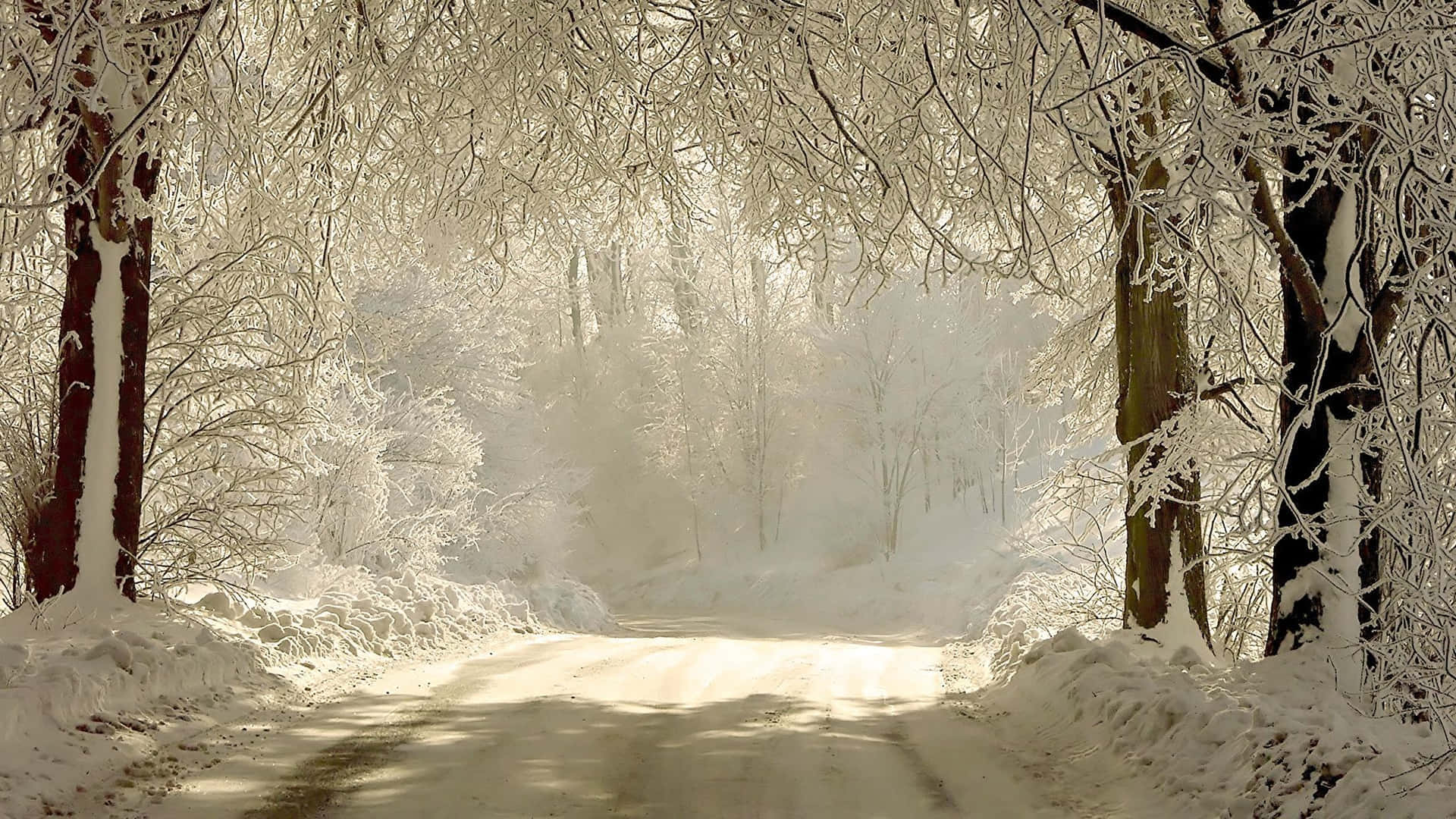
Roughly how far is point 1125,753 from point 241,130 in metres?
6.08

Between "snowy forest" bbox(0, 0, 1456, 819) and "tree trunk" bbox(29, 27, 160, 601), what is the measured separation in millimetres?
30

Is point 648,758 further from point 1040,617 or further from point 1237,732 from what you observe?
point 1040,617

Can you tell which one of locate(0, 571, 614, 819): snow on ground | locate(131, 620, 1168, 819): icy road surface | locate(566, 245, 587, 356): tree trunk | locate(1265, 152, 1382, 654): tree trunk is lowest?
locate(131, 620, 1168, 819): icy road surface

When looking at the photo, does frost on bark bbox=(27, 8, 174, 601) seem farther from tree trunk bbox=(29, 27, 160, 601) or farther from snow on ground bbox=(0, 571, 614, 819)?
snow on ground bbox=(0, 571, 614, 819)

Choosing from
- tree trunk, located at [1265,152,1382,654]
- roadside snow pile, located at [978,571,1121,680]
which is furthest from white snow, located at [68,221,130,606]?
tree trunk, located at [1265,152,1382,654]

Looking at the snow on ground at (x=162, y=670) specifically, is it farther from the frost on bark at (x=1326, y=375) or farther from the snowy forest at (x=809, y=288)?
the frost on bark at (x=1326, y=375)

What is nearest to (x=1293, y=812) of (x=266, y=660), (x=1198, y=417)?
(x=1198, y=417)

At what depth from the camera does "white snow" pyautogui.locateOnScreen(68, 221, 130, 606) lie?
326 inches

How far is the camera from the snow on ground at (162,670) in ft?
17.6

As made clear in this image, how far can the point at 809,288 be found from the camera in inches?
400

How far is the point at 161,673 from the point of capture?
7.08 m

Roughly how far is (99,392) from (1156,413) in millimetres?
7704

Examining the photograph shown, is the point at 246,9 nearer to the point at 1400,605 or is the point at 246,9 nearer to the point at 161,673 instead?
the point at 161,673

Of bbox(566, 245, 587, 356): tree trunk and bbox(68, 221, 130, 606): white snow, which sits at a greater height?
bbox(566, 245, 587, 356): tree trunk
